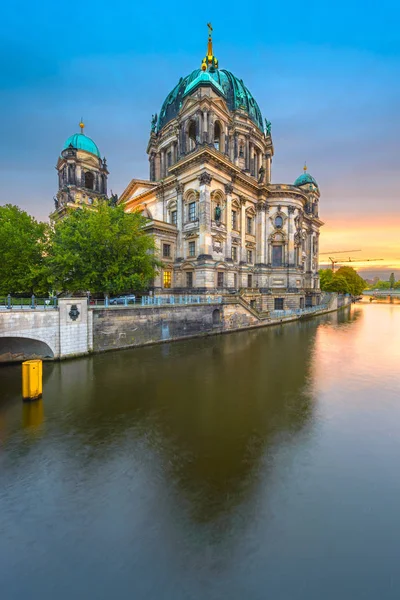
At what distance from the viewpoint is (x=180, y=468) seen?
649cm

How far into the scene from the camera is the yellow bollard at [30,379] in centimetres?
1018

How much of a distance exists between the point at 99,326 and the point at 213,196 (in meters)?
21.0

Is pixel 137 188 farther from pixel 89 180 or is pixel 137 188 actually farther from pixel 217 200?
pixel 217 200

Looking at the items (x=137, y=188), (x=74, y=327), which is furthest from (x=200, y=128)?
(x=74, y=327)

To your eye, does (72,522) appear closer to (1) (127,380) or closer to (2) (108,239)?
(1) (127,380)

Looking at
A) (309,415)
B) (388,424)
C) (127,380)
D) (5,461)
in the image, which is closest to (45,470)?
(5,461)

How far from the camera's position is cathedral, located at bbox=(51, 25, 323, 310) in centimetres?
3064

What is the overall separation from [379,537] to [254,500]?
2218 mm

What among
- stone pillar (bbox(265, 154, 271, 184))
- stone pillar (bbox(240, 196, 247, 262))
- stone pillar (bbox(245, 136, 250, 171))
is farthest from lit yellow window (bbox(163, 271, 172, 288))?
stone pillar (bbox(265, 154, 271, 184))

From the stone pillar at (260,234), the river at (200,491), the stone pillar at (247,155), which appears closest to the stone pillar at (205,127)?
the stone pillar at (247,155)

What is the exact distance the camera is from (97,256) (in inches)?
824

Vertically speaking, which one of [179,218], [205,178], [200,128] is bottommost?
[179,218]

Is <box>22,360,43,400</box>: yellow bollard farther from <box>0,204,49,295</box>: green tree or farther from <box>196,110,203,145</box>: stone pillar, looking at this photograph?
<box>196,110,203,145</box>: stone pillar

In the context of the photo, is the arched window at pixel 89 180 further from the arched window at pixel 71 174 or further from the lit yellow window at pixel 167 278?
the lit yellow window at pixel 167 278
